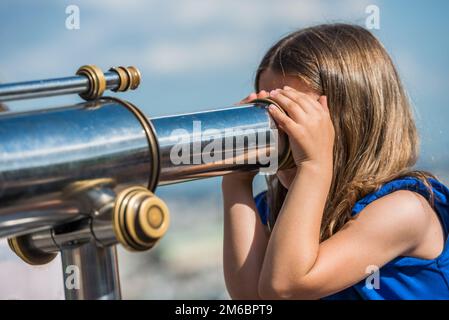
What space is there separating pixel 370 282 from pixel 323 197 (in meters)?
0.23

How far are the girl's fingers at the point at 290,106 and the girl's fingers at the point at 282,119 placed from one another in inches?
1.0

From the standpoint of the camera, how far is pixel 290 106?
99cm

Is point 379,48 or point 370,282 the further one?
point 379,48

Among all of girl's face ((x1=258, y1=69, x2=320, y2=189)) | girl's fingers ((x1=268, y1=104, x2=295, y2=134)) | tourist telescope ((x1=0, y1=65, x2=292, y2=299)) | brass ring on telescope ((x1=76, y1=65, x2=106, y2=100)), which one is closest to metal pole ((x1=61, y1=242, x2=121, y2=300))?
tourist telescope ((x1=0, y1=65, x2=292, y2=299))

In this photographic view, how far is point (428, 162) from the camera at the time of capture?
163 centimetres

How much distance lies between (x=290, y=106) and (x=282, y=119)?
81mm

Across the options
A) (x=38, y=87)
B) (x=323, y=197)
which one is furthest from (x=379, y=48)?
(x=38, y=87)

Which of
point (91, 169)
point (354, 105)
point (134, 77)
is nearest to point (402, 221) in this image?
point (354, 105)

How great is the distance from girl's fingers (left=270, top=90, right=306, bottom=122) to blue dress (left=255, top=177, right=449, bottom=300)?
37cm

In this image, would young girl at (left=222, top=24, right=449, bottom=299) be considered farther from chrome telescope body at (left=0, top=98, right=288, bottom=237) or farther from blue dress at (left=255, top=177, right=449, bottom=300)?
chrome telescope body at (left=0, top=98, right=288, bottom=237)

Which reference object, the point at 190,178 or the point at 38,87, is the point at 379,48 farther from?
the point at 38,87

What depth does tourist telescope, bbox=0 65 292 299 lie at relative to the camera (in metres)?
0.57

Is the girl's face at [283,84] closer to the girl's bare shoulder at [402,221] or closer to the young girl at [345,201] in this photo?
the young girl at [345,201]

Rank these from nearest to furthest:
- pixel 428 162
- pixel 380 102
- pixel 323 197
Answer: pixel 323 197 < pixel 380 102 < pixel 428 162
